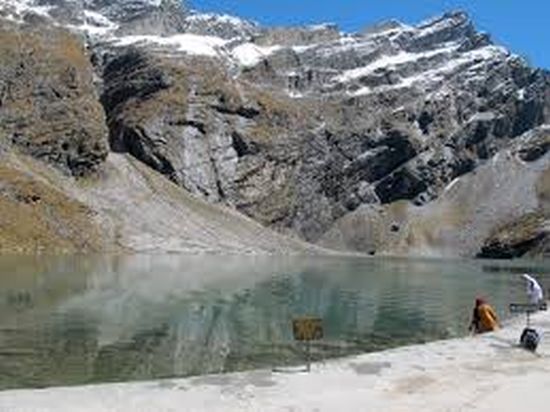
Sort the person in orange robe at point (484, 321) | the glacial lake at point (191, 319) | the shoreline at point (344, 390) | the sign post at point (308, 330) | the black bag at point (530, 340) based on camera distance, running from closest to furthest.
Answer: the shoreline at point (344, 390), the sign post at point (308, 330), the black bag at point (530, 340), the glacial lake at point (191, 319), the person in orange robe at point (484, 321)

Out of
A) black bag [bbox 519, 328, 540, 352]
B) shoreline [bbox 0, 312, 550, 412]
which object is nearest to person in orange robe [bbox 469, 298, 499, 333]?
black bag [bbox 519, 328, 540, 352]

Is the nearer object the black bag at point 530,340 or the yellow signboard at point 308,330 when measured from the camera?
the yellow signboard at point 308,330

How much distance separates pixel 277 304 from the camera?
8331 centimetres

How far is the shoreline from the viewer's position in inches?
1117

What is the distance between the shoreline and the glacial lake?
953 cm

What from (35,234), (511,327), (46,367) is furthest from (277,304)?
(35,234)

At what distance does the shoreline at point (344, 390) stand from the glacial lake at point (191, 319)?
9.53 m

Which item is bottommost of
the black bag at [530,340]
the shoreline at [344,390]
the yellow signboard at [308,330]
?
the shoreline at [344,390]

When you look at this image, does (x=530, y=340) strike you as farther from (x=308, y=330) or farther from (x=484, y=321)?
(x=308, y=330)

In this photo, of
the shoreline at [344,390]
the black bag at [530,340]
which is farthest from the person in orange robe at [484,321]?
the shoreline at [344,390]

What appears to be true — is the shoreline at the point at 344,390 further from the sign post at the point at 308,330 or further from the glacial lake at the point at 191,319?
the glacial lake at the point at 191,319

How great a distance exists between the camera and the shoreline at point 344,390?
2838 cm

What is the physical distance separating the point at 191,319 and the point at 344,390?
38142mm

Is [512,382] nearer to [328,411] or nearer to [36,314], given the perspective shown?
[328,411]
